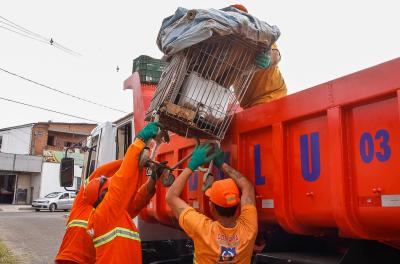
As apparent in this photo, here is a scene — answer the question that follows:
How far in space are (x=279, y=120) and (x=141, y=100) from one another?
2.38 meters

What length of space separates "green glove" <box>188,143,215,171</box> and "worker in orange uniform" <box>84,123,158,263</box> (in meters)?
0.36

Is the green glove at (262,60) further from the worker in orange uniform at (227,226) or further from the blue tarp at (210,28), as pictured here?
the worker in orange uniform at (227,226)

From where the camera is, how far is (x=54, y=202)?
27484 mm

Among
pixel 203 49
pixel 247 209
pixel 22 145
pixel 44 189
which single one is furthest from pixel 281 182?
pixel 22 145

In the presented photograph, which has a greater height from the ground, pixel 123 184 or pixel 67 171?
pixel 67 171

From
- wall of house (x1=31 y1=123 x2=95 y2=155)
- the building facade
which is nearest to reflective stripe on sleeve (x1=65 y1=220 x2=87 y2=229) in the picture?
the building facade

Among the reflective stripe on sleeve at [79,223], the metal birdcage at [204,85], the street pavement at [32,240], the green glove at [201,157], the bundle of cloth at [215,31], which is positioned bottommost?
the street pavement at [32,240]

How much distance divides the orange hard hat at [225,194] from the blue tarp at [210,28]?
0.89 metres

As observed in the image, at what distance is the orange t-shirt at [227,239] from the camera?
2.56 m

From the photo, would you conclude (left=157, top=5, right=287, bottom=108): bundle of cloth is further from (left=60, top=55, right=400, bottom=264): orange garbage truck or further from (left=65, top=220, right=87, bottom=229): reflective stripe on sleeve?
(left=65, top=220, right=87, bottom=229): reflective stripe on sleeve

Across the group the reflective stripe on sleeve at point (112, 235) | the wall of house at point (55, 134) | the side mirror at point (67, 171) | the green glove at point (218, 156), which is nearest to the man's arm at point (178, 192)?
the green glove at point (218, 156)

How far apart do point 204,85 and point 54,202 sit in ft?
88.5

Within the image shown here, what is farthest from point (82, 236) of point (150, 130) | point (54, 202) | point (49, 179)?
point (49, 179)

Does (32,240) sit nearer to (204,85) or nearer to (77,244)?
(77,244)
